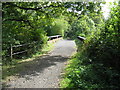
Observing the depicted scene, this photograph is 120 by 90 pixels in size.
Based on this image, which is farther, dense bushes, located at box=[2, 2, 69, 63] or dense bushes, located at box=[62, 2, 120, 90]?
dense bushes, located at box=[2, 2, 69, 63]

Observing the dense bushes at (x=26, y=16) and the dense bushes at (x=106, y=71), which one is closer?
the dense bushes at (x=106, y=71)

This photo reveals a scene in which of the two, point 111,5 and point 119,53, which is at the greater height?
point 111,5

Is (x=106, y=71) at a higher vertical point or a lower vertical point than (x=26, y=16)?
lower

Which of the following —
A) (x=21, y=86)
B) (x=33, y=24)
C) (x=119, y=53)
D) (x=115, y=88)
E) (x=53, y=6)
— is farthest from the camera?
(x=33, y=24)

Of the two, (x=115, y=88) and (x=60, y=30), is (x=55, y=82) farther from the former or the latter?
(x=60, y=30)

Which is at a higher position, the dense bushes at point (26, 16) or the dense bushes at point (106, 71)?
the dense bushes at point (26, 16)

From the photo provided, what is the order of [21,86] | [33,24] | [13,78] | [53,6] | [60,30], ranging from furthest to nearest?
[60,30] → [33,24] → [53,6] → [13,78] → [21,86]

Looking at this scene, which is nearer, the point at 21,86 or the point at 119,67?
the point at 21,86

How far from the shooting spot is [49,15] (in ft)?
28.3

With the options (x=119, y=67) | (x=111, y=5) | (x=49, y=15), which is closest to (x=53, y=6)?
(x=49, y=15)

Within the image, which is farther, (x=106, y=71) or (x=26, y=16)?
(x=26, y=16)

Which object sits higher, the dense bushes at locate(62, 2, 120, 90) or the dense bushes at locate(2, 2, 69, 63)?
the dense bushes at locate(2, 2, 69, 63)

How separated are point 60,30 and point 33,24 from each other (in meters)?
21.2

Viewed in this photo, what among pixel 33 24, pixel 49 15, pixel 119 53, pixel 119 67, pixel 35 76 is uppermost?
pixel 49 15
